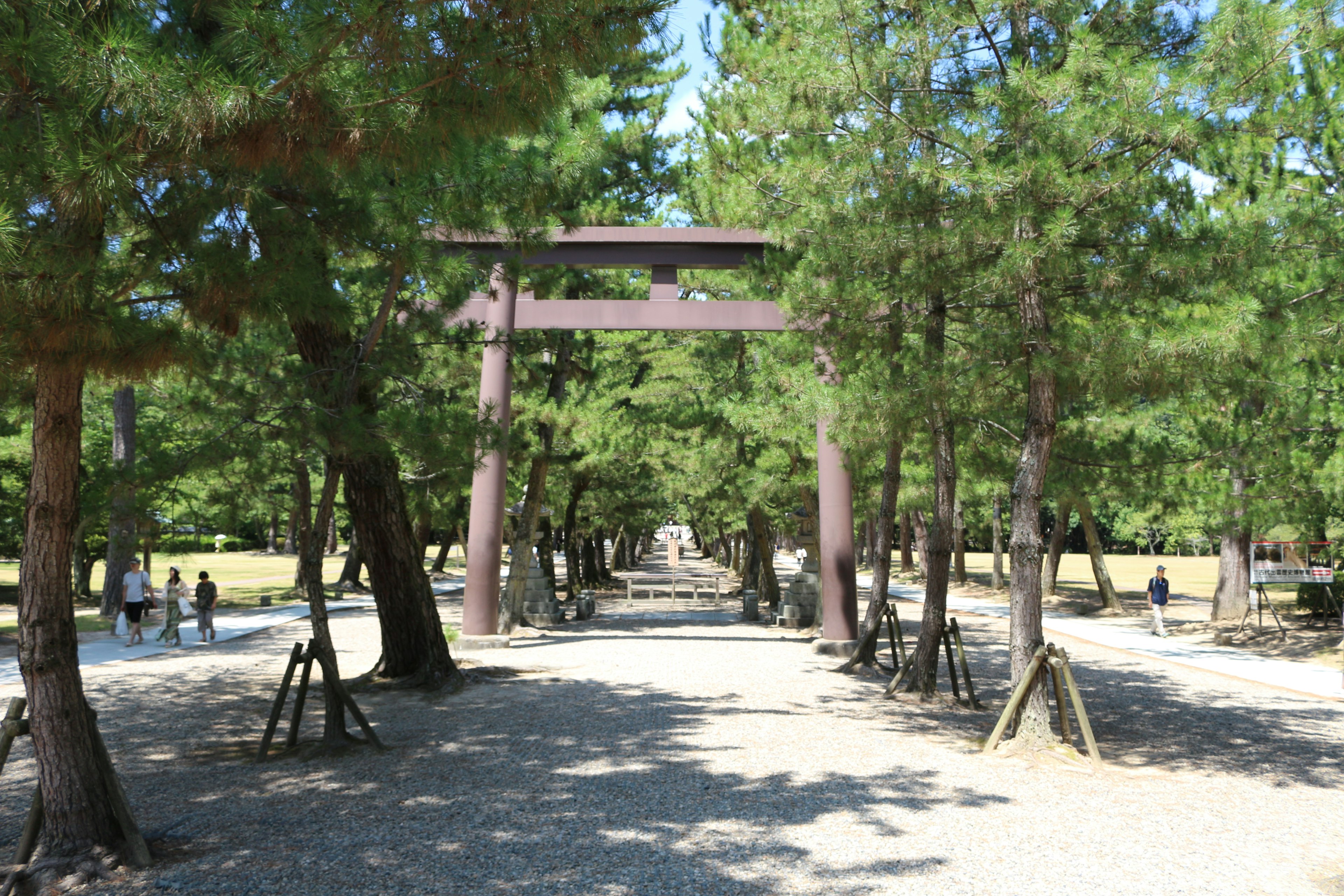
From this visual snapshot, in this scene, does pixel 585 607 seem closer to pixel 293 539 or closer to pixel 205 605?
pixel 205 605

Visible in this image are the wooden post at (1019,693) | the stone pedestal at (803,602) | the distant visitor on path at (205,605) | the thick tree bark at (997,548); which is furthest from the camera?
the thick tree bark at (997,548)

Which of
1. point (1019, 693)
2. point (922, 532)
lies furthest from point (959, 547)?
point (1019, 693)

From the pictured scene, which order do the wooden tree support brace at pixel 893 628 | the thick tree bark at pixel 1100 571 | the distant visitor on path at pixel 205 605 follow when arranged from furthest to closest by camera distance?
the thick tree bark at pixel 1100 571 → the distant visitor on path at pixel 205 605 → the wooden tree support brace at pixel 893 628

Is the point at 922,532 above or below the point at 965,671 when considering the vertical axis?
above

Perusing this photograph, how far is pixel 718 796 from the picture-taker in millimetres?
6113

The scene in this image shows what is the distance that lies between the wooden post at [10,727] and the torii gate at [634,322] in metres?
8.24

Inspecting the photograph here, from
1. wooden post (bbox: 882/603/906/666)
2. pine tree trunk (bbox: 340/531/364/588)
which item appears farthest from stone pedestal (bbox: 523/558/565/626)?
pine tree trunk (bbox: 340/531/364/588)

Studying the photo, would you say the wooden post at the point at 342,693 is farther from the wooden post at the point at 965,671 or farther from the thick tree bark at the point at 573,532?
the thick tree bark at the point at 573,532

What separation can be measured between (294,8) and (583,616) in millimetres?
17609

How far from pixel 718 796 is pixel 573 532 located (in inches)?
753

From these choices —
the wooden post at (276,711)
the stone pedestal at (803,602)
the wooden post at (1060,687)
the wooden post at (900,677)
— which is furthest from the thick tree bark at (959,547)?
the wooden post at (276,711)

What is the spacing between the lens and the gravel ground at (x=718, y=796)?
15.2ft

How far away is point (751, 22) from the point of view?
1122 centimetres

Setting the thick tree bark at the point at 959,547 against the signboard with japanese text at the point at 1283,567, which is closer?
the signboard with japanese text at the point at 1283,567
